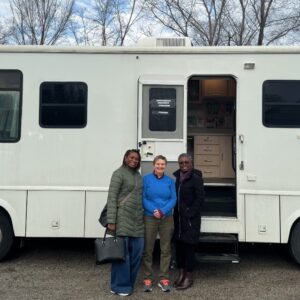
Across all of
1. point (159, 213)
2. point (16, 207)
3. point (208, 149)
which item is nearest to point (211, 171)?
point (208, 149)

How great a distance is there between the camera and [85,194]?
5605 millimetres

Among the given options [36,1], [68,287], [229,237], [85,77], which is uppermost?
[36,1]

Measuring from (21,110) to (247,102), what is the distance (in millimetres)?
3073

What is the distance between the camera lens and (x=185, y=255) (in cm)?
507

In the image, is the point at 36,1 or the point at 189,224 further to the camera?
the point at 36,1

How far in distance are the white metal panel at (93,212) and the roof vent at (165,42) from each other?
7.14 feet

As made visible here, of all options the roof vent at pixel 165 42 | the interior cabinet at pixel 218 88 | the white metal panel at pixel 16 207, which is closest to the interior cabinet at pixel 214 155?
the interior cabinet at pixel 218 88

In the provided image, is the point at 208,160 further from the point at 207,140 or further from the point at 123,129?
the point at 123,129

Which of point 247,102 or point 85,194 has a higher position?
point 247,102

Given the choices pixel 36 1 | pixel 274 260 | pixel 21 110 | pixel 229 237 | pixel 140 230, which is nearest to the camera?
pixel 140 230

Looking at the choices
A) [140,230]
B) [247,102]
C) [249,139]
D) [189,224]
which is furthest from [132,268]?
[247,102]

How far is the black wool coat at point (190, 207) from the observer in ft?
16.2

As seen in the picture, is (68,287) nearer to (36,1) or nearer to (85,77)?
(85,77)

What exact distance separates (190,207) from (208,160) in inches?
106
